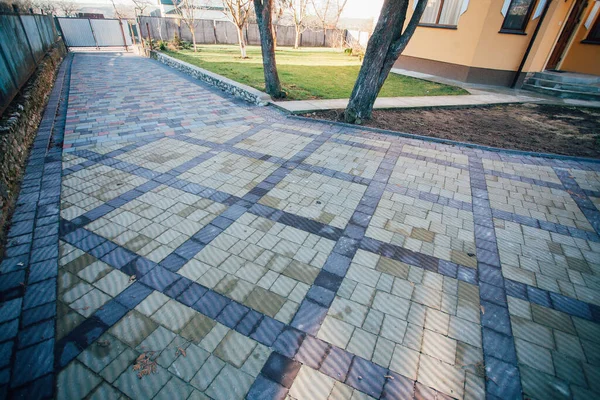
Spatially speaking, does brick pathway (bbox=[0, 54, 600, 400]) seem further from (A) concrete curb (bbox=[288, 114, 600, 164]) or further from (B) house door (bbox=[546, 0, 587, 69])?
(B) house door (bbox=[546, 0, 587, 69])

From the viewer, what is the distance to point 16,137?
4578 mm

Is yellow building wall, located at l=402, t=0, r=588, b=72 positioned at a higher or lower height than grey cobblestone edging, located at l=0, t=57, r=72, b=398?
higher

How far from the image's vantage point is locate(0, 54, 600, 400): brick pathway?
207cm

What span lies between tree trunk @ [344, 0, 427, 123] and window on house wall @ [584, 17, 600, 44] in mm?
11558

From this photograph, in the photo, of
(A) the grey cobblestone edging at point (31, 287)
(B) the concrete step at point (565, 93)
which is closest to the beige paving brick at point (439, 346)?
(A) the grey cobblestone edging at point (31, 287)

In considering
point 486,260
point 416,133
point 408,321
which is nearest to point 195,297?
point 408,321

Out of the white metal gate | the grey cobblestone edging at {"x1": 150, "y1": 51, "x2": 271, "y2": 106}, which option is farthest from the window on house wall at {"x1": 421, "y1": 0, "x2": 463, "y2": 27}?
the white metal gate

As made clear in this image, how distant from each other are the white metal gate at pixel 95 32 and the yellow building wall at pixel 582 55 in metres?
26.4

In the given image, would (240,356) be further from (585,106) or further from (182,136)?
(585,106)

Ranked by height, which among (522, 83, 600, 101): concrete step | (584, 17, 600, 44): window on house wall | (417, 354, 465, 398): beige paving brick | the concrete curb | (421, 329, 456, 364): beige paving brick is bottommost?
(417, 354, 465, 398): beige paving brick

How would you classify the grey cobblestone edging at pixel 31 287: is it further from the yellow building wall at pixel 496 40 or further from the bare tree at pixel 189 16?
the bare tree at pixel 189 16

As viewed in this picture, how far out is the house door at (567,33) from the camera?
1161 centimetres

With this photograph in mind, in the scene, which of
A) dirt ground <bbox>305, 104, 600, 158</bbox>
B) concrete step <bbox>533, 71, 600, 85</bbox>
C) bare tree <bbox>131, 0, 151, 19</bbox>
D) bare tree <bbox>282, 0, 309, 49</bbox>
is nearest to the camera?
dirt ground <bbox>305, 104, 600, 158</bbox>

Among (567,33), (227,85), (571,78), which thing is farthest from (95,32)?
(567,33)
